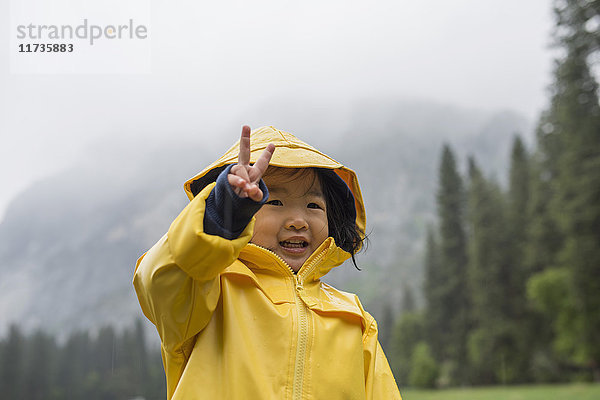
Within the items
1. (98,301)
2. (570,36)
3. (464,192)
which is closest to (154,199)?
(98,301)

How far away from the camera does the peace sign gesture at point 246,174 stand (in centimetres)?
114

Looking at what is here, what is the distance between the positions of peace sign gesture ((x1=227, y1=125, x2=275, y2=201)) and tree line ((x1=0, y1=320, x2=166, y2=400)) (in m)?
16.3

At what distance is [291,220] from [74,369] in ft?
69.3

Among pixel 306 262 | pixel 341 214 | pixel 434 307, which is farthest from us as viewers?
pixel 434 307

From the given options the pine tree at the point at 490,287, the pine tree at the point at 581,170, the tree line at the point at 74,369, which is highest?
the pine tree at the point at 581,170

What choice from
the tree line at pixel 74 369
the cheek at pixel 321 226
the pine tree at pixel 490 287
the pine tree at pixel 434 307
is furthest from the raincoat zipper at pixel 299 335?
the pine tree at pixel 434 307

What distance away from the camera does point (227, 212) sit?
116 cm

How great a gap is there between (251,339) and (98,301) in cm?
3973

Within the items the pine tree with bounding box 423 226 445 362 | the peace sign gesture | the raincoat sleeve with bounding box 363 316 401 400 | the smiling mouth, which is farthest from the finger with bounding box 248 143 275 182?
the pine tree with bounding box 423 226 445 362

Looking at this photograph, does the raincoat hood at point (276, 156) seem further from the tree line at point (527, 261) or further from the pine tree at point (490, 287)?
the pine tree at point (490, 287)

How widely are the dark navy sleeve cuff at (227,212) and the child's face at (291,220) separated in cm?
35

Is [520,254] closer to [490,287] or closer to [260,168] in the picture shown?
[490,287]

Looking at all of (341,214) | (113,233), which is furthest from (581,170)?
(113,233)

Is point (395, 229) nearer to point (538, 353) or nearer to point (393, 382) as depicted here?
point (538, 353)
